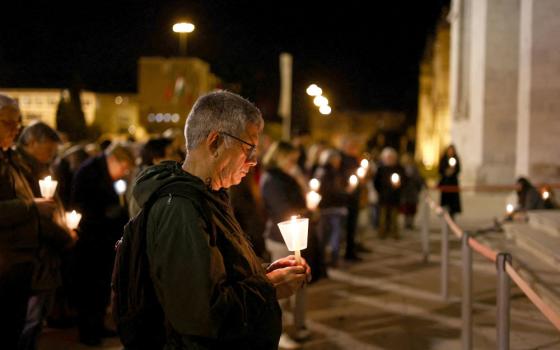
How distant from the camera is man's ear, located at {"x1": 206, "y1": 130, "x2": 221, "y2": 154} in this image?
2.57m

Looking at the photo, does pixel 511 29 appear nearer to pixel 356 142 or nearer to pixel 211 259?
pixel 356 142

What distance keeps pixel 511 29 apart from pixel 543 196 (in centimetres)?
1233

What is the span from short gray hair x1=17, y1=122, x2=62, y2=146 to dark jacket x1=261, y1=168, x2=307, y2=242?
236 centimetres

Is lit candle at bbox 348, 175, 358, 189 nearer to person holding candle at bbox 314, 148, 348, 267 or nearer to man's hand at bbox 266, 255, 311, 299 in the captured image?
person holding candle at bbox 314, 148, 348, 267

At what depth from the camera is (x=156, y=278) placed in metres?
2.36

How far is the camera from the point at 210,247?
232 cm

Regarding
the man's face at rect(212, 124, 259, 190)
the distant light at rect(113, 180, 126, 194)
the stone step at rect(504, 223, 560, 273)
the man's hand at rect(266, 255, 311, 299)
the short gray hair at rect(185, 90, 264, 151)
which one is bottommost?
the stone step at rect(504, 223, 560, 273)

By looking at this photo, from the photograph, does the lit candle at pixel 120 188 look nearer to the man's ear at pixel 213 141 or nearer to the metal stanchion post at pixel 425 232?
the man's ear at pixel 213 141

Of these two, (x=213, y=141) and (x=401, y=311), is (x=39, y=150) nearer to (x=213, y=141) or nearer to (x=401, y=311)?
(x=213, y=141)

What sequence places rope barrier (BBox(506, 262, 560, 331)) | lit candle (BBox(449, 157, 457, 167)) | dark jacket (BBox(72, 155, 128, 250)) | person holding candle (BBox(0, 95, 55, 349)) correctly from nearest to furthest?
rope barrier (BBox(506, 262, 560, 331)) → person holding candle (BBox(0, 95, 55, 349)) → dark jacket (BBox(72, 155, 128, 250)) → lit candle (BBox(449, 157, 457, 167))

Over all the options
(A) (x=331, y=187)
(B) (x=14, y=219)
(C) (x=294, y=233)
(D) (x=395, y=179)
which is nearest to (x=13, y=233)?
(B) (x=14, y=219)

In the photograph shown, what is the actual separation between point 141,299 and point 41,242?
312 cm

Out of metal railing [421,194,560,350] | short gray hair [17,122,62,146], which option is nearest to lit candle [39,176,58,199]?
short gray hair [17,122,62,146]

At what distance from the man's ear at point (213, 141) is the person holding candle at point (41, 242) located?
2.89 m
